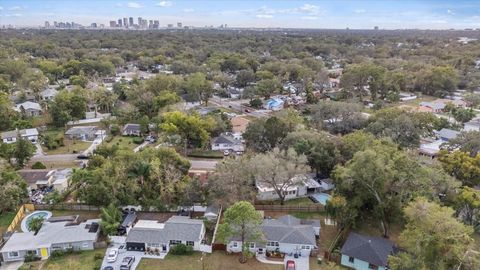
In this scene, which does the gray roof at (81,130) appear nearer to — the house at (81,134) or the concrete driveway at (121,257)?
the house at (81,134)

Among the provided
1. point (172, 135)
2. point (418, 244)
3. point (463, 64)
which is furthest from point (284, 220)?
point (463, 64)

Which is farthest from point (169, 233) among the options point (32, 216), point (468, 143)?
point (468, 143)

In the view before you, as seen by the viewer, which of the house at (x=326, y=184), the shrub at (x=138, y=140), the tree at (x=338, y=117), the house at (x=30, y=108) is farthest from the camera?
the house at (x=30, y=108)

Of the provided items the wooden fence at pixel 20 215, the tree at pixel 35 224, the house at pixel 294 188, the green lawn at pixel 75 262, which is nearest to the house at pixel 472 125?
the house at pixel 294 188

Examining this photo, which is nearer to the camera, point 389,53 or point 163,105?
point 163,105

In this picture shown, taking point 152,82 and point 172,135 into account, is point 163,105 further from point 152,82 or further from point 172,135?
point 172,135

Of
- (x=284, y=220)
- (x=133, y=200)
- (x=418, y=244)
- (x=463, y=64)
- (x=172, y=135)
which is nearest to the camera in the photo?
(x=418, y=244)

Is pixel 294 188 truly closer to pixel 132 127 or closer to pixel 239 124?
pixel 239 124
